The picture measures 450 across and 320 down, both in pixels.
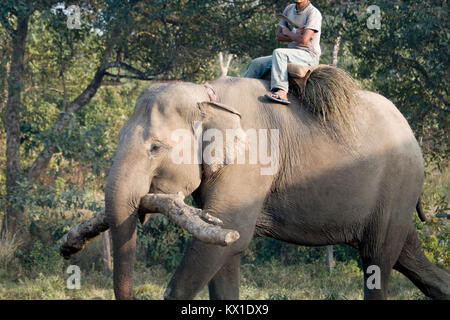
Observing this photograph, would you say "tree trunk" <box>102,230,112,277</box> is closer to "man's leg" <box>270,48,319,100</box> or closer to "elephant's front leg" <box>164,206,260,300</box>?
"elephant's front leg" <box>164,206,260,300</box>

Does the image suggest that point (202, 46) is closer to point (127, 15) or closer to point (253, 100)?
point (127, 15)

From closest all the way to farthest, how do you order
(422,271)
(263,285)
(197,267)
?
(197,267), (422,271), (263,285)

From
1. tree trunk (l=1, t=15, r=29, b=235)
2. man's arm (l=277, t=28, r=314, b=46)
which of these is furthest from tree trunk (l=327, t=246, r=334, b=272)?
man's arm (l=277, t=28, r=314, b=46)

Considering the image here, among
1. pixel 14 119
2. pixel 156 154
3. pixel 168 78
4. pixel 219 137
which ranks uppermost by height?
pixel 219 137

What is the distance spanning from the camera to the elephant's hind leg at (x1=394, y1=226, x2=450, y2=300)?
6.36 meters

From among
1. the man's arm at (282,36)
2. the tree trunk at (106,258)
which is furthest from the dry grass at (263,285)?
the man's arm at (282,36)

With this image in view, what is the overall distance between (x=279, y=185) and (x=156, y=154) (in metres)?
1.15

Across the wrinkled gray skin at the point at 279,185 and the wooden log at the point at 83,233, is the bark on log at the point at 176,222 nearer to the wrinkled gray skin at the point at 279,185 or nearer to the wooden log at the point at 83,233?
the wooden log at the point at 83,233

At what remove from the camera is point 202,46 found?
10.4 meters

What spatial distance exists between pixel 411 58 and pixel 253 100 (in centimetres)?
554

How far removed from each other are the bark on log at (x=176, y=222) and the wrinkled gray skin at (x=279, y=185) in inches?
6.4

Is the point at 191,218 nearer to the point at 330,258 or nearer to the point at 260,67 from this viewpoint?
the point at 260,67

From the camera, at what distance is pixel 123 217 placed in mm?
4723

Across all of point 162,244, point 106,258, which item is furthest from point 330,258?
point 106,258
